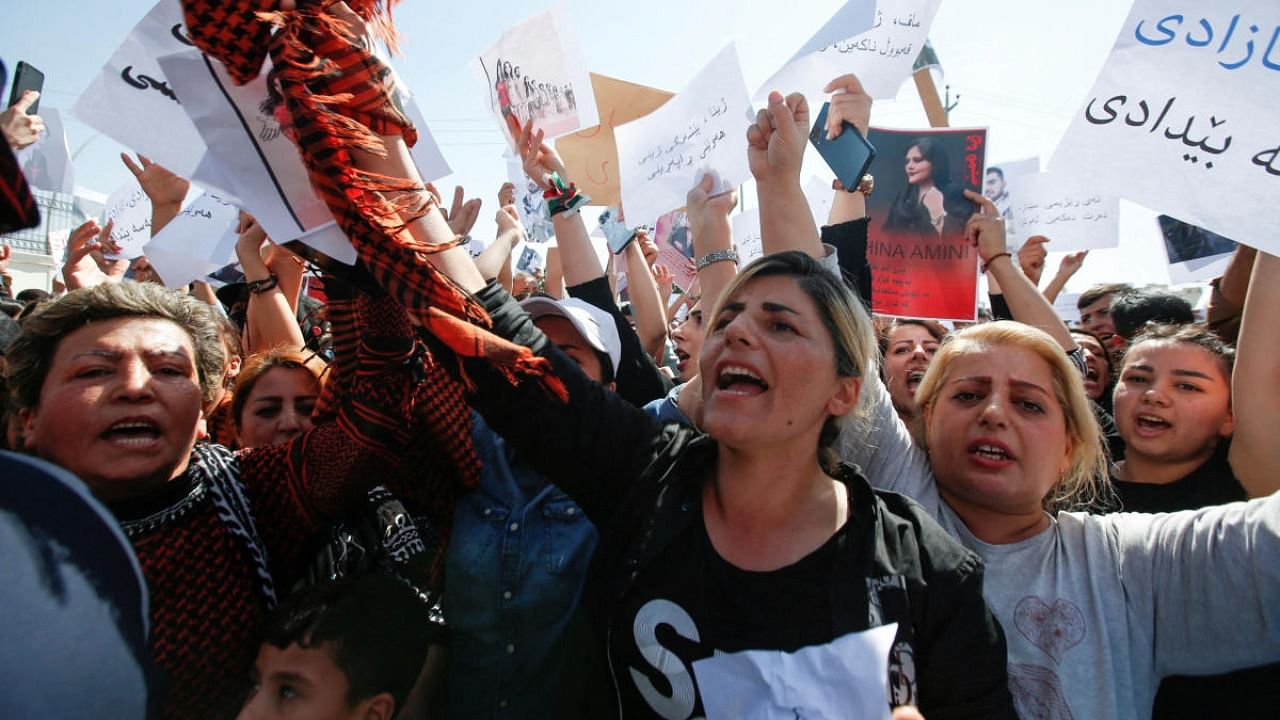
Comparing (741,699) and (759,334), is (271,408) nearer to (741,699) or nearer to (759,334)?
(759,334)

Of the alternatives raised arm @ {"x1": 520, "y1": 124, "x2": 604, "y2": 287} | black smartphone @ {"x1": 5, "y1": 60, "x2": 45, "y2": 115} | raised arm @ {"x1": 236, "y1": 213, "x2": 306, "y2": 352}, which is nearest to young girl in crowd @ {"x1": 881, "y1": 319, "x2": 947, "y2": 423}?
raised arm @ {"x1": 520, "y1": 124, "x2": 604, "y2": 287}

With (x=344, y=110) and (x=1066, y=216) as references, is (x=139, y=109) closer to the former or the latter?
(x=344, y=110)

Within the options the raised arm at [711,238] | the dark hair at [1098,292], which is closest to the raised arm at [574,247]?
the raised arm at [711,238]

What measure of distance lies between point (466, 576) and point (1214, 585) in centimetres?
160

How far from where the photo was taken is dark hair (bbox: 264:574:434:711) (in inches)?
58.3

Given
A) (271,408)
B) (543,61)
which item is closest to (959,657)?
(271,408)

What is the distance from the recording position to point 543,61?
3639 millimetres

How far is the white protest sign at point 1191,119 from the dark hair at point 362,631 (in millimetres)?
2428

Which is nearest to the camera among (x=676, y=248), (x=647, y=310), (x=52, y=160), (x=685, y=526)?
(x=685, y=526)

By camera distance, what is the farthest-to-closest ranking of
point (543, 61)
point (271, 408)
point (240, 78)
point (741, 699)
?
point (543, 61), point (271, 408), point (741, 699), point (240, 78)

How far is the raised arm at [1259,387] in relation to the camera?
1.78 meters

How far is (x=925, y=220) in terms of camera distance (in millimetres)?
3539

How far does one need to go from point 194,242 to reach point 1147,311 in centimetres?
419

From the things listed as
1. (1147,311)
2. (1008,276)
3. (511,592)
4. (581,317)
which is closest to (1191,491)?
(1008,276)
